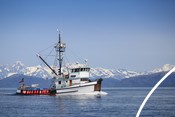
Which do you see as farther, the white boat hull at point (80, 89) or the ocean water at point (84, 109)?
the white boat hull at point (80, 89)

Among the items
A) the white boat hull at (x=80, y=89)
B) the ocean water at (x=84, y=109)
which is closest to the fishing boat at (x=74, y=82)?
the white boat hull at (x=80, y=89)

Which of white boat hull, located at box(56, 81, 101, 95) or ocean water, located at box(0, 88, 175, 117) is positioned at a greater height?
white boat hull, located at box(56, 81, 101, 95)

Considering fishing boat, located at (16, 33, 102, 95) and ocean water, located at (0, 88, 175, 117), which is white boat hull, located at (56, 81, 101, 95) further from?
ocean water, located at (0, 88, 175, 117)

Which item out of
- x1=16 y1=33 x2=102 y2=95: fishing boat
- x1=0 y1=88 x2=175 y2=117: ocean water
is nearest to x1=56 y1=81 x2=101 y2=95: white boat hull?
x1=16 y1=33 x2=102 y2=95: fishing boat

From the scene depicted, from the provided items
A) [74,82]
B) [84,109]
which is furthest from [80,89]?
[84,109]

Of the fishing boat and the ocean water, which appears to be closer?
the ocean water

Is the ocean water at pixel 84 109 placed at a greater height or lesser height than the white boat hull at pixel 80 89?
lesser

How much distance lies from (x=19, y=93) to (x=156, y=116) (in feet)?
307

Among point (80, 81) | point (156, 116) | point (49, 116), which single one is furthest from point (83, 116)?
point (80, 81)

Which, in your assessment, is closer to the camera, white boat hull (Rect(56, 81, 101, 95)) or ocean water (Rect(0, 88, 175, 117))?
ocean water (Rect(0, 88, 175, 117))

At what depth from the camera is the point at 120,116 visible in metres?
65.3

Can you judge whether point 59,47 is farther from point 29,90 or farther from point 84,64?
point 29,90

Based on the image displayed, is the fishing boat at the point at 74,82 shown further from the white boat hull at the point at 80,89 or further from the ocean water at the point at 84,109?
the ocean water at the point at 84,109

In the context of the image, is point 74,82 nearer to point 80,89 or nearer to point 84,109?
point 80,89
